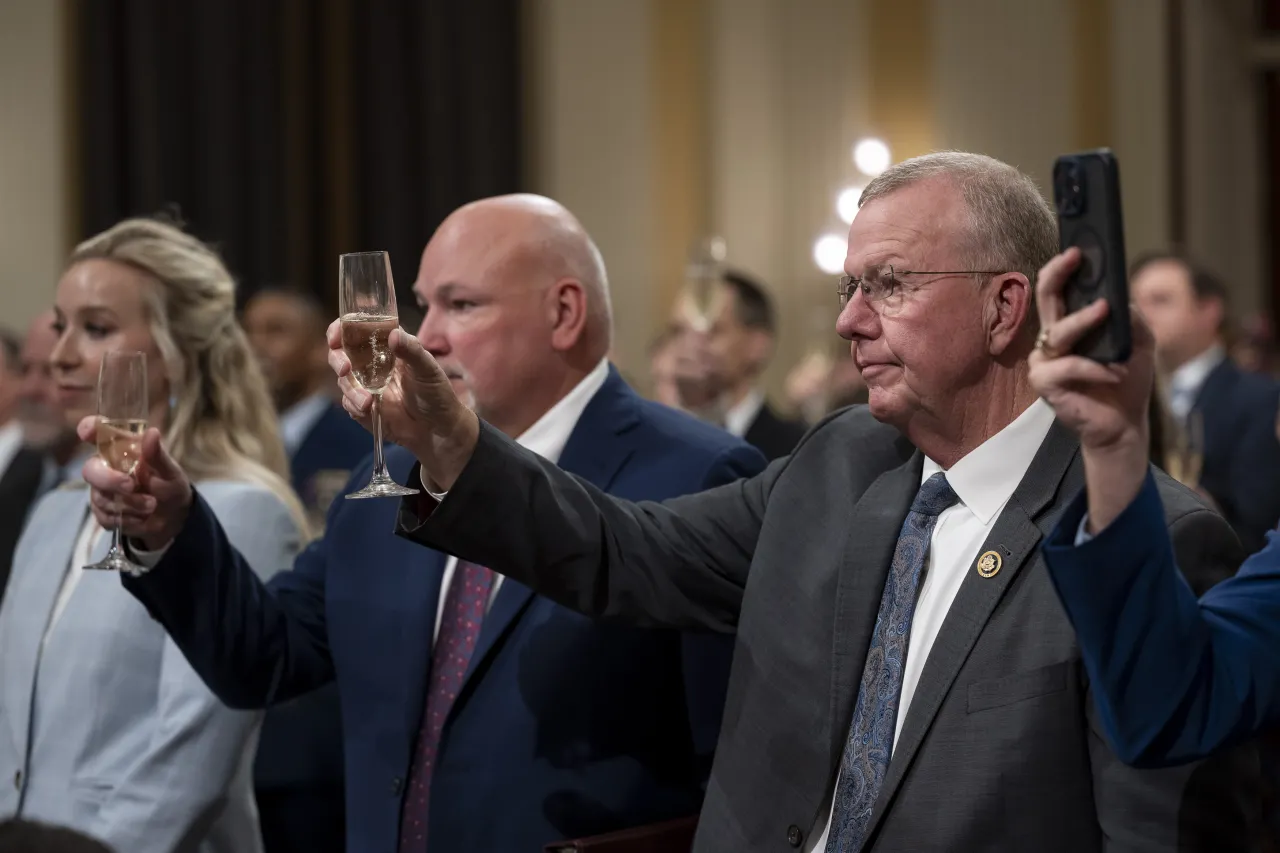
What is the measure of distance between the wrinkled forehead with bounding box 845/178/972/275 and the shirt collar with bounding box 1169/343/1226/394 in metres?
4.98

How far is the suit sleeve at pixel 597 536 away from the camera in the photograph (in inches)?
79.0

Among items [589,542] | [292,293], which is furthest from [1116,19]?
[589,542]

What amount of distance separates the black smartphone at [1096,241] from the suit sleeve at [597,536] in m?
0.82

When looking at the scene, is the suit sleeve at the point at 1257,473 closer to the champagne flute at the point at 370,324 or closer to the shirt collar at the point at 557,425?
the shirt collar at the point at 557,425

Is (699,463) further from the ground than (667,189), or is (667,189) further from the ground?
(667,189)

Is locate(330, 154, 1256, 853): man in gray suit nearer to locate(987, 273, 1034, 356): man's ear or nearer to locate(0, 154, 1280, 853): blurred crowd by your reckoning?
locate(987, 273, 1034, 356): man's ear

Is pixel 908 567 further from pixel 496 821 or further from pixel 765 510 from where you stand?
pixel 496 821

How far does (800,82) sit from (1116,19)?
1861mm

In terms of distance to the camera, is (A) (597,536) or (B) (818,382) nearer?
(A) (597,536)

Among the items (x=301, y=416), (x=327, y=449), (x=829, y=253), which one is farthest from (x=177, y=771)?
(x=829, y=253)

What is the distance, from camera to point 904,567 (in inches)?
76.8

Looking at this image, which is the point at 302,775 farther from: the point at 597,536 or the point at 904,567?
the point at 904,567

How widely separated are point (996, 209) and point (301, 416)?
18.3ft

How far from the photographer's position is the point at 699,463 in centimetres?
257
